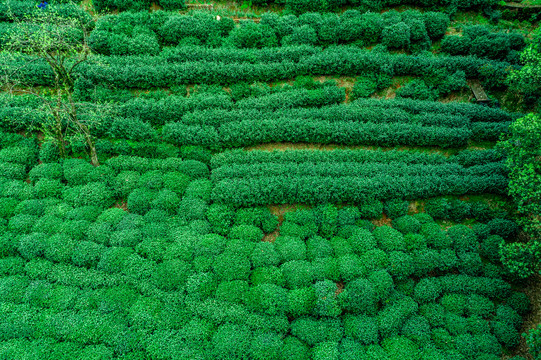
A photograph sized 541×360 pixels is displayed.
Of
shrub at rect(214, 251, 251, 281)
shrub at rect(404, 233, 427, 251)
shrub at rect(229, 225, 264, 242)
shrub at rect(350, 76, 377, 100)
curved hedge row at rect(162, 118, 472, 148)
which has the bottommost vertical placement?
shrub at rect(214, 251, 251, 281)

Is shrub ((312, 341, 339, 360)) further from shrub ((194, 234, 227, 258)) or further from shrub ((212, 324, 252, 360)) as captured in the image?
shrub ((194, 234, 227, 258))

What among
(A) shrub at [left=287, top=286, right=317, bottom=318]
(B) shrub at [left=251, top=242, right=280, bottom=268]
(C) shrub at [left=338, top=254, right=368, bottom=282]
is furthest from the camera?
(B) shrub at [left=251, top=242, right=280, bottom=268]

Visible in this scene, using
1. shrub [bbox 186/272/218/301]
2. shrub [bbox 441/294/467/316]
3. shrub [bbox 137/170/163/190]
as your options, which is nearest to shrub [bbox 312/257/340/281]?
shrub [bbox 186/272/218/301]

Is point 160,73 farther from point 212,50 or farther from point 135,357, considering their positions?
point 135,357

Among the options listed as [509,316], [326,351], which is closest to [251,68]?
[326,351]

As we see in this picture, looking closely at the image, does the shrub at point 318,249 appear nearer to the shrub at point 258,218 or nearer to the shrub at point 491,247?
the shrub at point 258,218

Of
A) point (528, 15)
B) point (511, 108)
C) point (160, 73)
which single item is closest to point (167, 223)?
point (160, 73)

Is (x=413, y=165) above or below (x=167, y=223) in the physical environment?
above

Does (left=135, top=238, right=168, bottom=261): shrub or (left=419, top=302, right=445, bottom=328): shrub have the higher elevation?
(left=135, top=238, right=168, bottom=261): shrub
